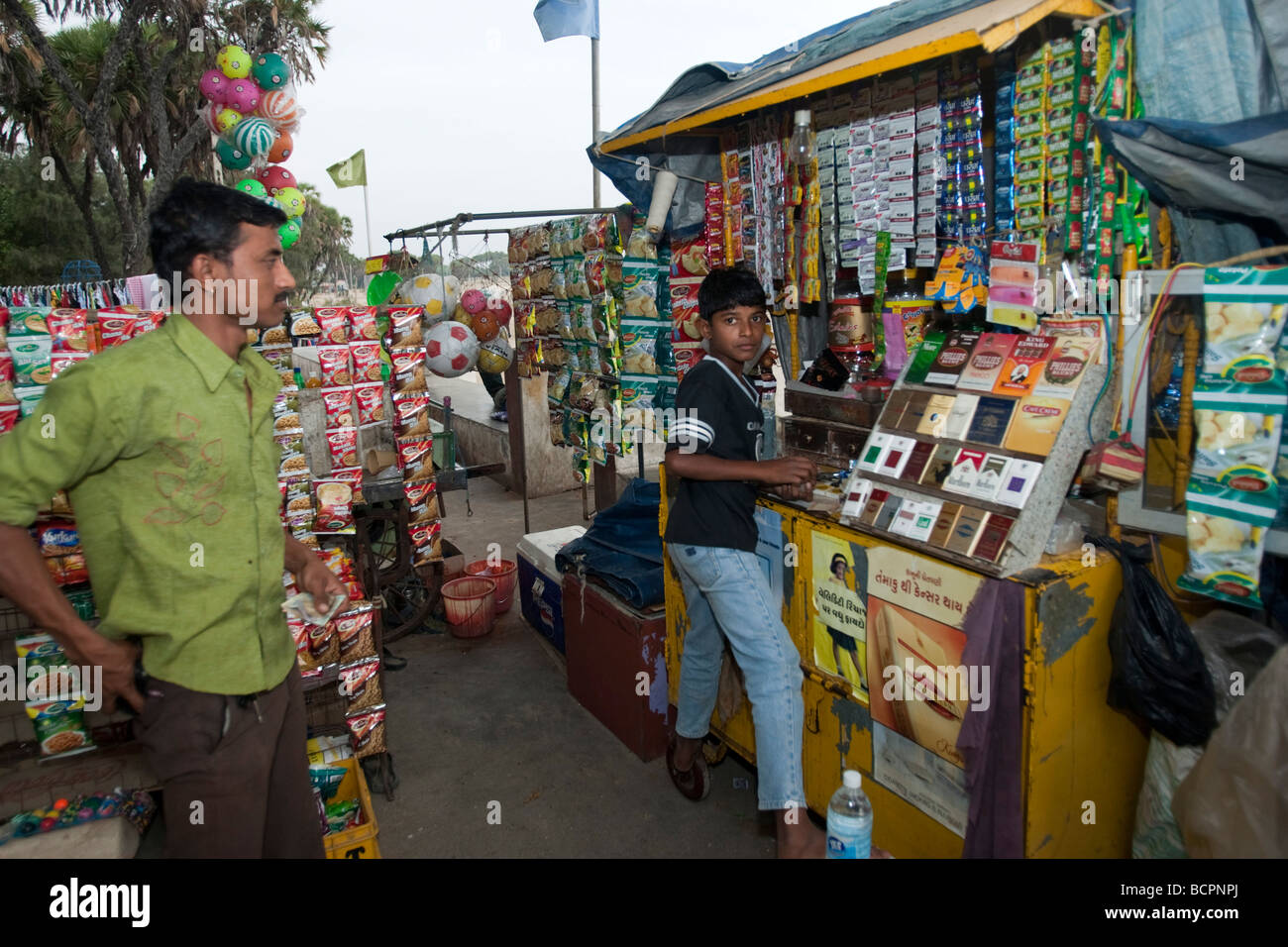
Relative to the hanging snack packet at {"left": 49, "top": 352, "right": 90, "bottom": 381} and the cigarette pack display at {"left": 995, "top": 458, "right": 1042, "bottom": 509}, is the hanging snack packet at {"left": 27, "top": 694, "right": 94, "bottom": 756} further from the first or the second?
the cigarette pack display at {"left": 995, "top": 458, "right": 1042, "bottom": 509}

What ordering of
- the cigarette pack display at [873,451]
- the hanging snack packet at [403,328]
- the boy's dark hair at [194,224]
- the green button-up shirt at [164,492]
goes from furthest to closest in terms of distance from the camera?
1. the hanging snack packet at [403,328]
2. the cigarette pack display at [873,451]
3. the boy's dark hair at [194,224]
4. the green button-up shirt at [164,492]

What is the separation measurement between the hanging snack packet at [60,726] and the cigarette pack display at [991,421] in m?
3.20

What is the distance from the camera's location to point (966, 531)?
229 cm

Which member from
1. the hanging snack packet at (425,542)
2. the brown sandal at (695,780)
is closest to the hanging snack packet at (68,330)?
the hanging snack packet at (425,542)

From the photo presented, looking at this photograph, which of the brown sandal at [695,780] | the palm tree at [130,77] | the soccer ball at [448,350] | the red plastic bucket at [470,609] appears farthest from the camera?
the palm tree at [130,77]

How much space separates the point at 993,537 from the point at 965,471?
0.28 metres

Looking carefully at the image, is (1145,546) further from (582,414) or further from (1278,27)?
(582,414)

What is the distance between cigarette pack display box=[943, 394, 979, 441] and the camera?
8.27 feet

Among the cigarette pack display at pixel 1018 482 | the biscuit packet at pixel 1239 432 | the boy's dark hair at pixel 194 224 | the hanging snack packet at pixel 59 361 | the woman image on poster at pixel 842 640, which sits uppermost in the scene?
the boy's dark hair at pixel 194 224

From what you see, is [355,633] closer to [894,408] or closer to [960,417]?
[894,408]

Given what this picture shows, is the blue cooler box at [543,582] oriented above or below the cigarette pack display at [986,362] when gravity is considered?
below

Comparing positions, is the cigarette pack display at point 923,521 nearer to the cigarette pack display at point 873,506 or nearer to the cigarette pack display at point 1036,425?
the cigarette pack display at point 873,506

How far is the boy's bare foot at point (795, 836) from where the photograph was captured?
2594 millimetres
